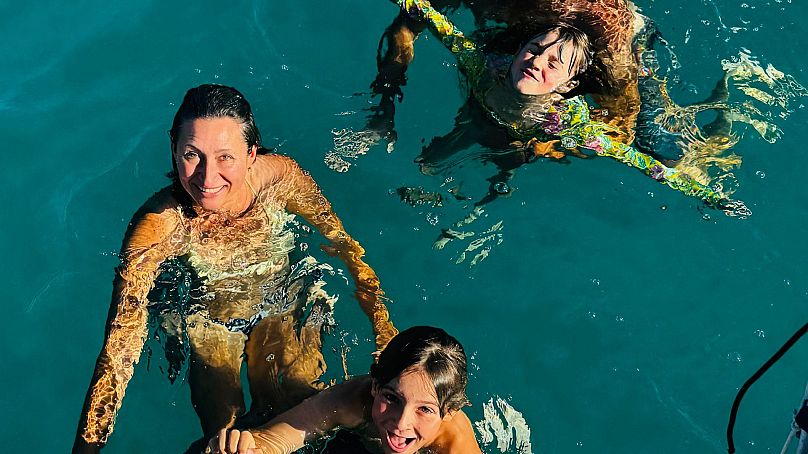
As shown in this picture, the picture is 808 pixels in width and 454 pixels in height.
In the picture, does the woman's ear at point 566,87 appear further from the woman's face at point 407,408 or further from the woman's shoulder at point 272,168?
the woman's face at point 407,408

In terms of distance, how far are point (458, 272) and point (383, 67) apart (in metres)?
1.35

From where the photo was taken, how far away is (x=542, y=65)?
464 centimetres

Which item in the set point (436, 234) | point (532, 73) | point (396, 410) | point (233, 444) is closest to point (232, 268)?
point (233, 444)

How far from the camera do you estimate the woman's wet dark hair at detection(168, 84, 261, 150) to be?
12.5 feet

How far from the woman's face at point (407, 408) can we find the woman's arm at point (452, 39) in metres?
2.13

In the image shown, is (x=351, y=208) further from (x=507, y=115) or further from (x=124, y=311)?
(x=124, y=311)

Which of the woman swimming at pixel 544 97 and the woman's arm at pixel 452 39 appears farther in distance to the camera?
the woman's arm at pixel 452 39

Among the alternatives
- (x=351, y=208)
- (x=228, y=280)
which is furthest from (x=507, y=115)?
(x=228, y=280)

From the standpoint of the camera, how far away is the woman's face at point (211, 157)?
3797mm

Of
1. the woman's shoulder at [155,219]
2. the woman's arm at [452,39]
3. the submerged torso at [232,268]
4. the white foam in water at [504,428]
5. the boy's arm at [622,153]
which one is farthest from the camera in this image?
the woman's arm at [452,39]

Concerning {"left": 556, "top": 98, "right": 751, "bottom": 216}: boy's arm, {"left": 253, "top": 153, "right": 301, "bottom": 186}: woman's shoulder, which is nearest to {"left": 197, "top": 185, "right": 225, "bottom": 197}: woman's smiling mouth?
{"left": 253, "top": 153, "right": 301, "bottom": 186}: woman's shoulder

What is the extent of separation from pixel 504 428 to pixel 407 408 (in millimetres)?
1538

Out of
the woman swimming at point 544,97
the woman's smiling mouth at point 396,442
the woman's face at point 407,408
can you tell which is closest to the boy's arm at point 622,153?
the woman swimming at point 544,97

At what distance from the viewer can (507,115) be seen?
4.88m
